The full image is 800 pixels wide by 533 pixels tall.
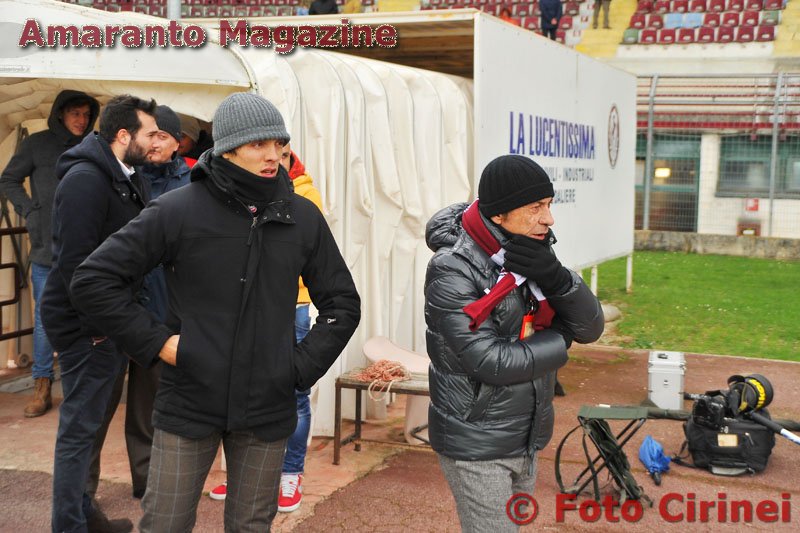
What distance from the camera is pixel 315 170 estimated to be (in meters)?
6.12

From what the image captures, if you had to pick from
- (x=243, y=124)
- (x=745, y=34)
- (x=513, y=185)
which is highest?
(x=745, y=34)

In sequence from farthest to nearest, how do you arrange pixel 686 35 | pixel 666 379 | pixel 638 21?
pixel 638 21, pixel 686 35, pixel 666 379

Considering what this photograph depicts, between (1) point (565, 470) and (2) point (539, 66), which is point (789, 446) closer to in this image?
(1) point (565, 470)

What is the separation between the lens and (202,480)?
3182 millimetres

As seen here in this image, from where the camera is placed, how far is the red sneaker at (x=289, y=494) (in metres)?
5.00

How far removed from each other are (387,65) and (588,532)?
12.6 feet

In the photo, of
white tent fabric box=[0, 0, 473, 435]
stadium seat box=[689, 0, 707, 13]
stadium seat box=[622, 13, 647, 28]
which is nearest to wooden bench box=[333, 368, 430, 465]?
white tent fabric box=[0, 0, 473, 435]

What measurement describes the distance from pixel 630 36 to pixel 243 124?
79.2 feet

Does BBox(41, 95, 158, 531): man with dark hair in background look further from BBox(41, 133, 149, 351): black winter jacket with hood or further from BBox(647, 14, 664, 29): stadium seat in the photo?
BBox(647, 14, 664, 29): stadium seat

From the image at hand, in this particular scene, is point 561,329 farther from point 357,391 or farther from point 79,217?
point 357,391

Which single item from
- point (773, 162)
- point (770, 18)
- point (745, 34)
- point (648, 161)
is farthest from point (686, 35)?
point (773, 162)

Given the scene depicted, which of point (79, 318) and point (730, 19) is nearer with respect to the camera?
point (79, 318)

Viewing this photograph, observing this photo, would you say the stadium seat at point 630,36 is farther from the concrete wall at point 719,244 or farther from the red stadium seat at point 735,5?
the concrete wall at point 719,244

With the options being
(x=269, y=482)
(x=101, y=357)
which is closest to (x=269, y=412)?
(x=269, y=482)
